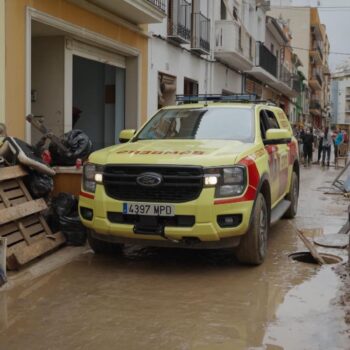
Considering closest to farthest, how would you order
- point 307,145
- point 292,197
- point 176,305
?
1. point 176,305
2. point 292,197
3. point 307,145

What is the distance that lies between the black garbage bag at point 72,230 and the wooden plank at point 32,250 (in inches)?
3.5

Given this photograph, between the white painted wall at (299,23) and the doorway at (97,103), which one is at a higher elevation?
the white painted wall at (299,23)

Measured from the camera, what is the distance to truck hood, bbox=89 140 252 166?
229 inches

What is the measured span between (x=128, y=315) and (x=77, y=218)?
2.60 metres

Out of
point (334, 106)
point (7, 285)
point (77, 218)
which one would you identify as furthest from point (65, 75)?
point (334, 106)

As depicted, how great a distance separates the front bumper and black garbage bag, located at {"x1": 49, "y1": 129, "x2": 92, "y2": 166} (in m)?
2.02

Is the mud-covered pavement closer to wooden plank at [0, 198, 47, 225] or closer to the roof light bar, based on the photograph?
wooden plank at [0, 198, 47, 225]

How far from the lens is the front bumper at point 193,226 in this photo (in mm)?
5707

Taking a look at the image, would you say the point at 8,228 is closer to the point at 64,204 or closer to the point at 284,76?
the point at 64,204

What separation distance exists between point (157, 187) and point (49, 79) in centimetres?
595

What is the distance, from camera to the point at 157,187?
580 cm

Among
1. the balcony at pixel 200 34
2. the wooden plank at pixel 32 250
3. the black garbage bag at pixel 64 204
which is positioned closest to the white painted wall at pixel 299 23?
the balcony at pixel 200 34

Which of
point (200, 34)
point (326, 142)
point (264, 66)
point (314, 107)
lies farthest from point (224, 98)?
point (314, 107)

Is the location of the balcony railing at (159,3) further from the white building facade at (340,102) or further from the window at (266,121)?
the white building facade at (340,102)
